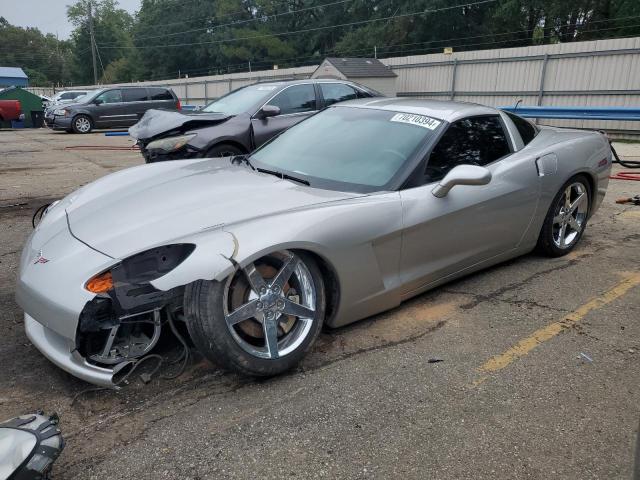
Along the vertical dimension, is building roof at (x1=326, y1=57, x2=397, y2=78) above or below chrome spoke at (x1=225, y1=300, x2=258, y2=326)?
above

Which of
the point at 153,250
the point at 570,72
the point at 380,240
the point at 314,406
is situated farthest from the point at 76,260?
the point at 570,72

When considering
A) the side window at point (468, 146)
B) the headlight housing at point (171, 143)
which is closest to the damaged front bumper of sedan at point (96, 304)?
the side window at point (468, 146)

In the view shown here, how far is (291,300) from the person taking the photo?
9.00ft

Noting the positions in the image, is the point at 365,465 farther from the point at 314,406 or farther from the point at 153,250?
the point at 153,250

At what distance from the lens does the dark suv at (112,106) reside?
61.9 ft

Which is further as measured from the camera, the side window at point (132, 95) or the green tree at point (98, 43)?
the green tree at point (98, 43)

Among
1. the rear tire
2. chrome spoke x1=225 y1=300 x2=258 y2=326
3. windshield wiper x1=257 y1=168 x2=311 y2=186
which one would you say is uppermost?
windshield wiper x1=257 y1=168 x2=311 y2=186

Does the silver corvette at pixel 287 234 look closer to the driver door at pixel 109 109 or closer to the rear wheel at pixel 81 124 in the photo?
the driver door at pixel 109 109

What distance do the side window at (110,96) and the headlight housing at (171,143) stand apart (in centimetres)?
1378

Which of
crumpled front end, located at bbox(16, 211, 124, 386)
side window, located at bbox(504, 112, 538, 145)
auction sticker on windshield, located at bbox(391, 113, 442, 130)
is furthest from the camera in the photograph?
side window, located at bbox(504, 112, 538, 145)

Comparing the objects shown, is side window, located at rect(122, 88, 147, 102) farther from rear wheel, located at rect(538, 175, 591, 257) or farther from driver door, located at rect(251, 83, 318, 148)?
rear wheel, located at rect(538, 175, 591, 257)

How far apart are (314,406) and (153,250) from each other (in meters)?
1.05

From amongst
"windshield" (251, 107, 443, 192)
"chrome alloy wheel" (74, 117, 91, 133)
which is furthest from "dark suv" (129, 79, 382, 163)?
"chrome alloy wheel" (74, 117, 91, 133)

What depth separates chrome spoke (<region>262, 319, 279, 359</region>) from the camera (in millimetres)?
2623
